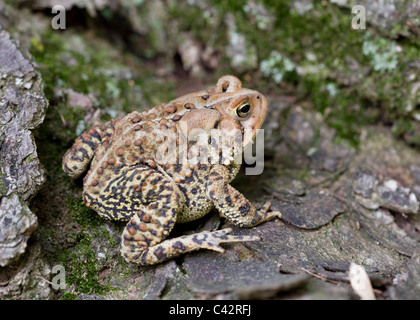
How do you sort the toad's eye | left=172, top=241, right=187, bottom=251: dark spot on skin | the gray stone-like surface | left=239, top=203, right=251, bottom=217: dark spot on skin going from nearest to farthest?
the gray stone-like surface → left=172, top=241, right=187, bottom=251: dark spot on skin → left=239, top=203, right=251, bottom=217: dark spot on skin → the toad's eye

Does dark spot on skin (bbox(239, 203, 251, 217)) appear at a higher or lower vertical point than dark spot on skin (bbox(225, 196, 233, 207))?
lower

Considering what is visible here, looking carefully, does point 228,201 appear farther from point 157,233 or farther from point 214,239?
point 157,233

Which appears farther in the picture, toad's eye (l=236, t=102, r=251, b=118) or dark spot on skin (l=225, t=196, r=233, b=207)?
toad's eye (l=236, t=102, r=251, b=118)

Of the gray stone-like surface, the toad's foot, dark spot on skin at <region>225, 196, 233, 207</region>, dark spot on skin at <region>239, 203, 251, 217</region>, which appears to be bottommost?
the toad's foot

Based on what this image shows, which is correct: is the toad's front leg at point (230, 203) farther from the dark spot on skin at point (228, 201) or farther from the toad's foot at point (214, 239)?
the toad's foot at point (214, 239)

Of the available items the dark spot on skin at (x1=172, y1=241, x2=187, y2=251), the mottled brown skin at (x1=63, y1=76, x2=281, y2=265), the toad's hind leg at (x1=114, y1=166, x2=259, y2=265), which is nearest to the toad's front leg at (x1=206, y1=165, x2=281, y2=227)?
the mottled brown skin at (x1=63, y1=76, x2=281, y2=265)

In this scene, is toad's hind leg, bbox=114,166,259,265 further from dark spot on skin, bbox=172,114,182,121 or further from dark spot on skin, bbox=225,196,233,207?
dark spot on skin, bbox=172,114,182,121

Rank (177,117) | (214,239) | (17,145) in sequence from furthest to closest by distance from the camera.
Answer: (177,117) → (17,145) → (214,239)

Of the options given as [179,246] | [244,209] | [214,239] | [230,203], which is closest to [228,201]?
[230,203]

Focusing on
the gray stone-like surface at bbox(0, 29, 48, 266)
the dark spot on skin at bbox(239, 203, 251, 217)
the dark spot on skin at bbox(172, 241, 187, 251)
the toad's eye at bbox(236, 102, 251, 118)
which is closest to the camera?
the gray stone-like surface at bbox(0, 29, 48, 266)
